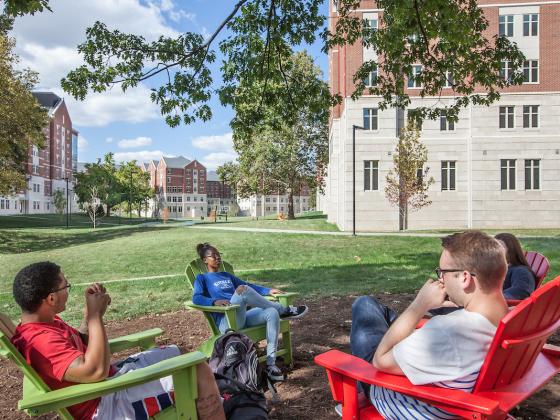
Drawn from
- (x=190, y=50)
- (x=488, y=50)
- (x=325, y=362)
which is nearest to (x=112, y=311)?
(x=190, y=50)

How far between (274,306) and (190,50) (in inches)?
283

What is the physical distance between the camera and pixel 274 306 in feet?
17.0

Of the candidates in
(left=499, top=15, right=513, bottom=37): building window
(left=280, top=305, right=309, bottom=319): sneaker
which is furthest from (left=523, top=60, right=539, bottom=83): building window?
(left=280, top=305, right=309, bottom=319): sneaker

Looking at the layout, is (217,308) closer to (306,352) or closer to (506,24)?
(306,352)

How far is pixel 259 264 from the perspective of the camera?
16.1 metres

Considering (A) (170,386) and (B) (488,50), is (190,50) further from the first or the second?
(A) (170,386)

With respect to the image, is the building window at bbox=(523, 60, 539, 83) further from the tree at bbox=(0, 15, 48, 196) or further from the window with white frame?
the tree at bbox=(0, 15, 48, 196)

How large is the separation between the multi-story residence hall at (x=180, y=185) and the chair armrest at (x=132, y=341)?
124 meters

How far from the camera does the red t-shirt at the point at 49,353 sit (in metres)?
2.56

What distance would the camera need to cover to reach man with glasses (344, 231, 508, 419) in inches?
90.8

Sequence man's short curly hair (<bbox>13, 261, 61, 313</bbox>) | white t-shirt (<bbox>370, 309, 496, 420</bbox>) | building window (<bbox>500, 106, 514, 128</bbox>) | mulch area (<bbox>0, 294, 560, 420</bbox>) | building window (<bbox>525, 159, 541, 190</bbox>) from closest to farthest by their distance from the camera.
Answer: white t-shirt (<bbox>370, 309, 496, 420</bbox>) → man's short curly hair (<bbox>13, 261, 61, 313</bbox>) → mulch area (<bbox>0, 294, 560, 420</bbox>) → building window (<bbox>525, 159, 541, 190</bbox>) → building window (<bbox>500, 106, 514, 128</bbox>)

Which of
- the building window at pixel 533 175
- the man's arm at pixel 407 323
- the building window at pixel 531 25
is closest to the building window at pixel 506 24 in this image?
the building window at pixel 531 25

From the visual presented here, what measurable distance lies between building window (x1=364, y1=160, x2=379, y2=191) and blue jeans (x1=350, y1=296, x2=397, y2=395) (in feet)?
90.8

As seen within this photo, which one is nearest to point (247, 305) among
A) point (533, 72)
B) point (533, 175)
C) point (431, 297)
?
point (431, 297)
